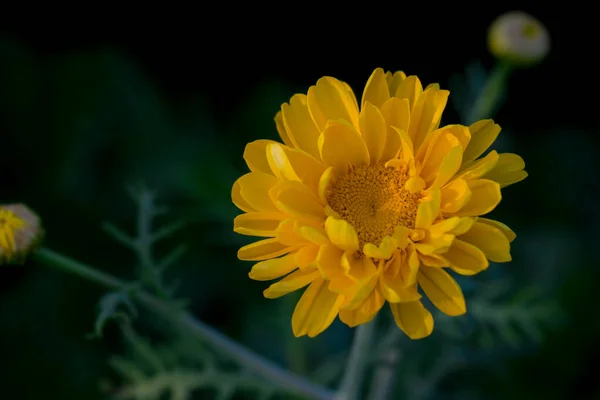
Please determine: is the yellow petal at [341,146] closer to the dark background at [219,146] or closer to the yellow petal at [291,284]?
the yellow petal at [291,284]

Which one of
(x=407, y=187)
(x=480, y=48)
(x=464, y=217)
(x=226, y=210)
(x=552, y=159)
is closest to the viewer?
(x=464, y=217)

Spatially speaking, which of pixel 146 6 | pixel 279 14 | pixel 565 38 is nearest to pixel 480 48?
pixel 565 38

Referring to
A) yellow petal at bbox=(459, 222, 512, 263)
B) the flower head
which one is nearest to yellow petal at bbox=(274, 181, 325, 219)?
yellow petal at bbox=(459, 222, 512, 263)

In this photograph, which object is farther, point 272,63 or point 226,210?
point 272,63

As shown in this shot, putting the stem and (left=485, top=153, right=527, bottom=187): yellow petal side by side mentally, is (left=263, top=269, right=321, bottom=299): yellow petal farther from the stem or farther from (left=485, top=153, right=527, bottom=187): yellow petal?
(left=485, top=153, right=527, bottom=187): yellow petal

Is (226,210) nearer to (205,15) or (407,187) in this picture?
(205,15)

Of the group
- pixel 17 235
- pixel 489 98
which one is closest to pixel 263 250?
pixel 17 235
